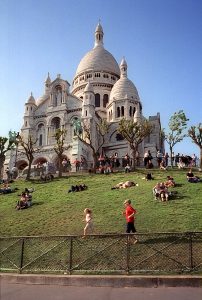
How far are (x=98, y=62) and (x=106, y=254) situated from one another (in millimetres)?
70749

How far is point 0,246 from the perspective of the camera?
41.1ft

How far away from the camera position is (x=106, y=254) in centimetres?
1112

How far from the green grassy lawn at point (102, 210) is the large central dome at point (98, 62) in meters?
51.6

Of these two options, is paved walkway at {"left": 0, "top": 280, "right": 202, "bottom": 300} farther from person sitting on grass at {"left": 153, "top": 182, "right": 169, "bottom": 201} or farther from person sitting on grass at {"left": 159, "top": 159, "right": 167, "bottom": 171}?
person sitting on grass at {"left": 159, "top": 159, "right": 167, "bottom": 171}

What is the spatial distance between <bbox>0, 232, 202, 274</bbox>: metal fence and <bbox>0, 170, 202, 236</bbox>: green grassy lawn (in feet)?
15.3

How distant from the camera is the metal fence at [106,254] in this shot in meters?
10.6

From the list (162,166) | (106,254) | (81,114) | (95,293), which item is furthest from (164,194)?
(81,114)

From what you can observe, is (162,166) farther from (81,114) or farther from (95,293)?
(81,114)

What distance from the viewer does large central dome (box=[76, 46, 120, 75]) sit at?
77750 millimetres

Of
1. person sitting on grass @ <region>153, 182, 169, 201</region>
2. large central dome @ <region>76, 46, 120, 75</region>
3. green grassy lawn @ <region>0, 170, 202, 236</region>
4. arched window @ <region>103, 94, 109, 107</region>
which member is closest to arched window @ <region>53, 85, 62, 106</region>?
arched window @ <region>103, 94, 109, 107</region>

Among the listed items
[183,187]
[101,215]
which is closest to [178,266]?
[101,215]

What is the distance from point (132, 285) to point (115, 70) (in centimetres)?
7266

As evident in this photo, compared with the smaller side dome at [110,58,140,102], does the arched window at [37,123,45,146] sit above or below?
below

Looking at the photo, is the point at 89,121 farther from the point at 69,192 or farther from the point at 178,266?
the point at 178,266
